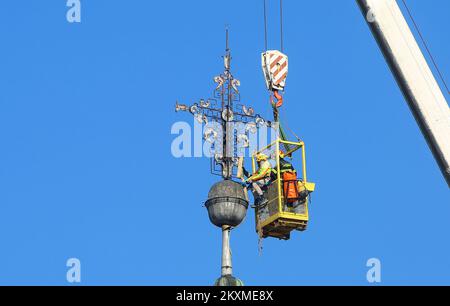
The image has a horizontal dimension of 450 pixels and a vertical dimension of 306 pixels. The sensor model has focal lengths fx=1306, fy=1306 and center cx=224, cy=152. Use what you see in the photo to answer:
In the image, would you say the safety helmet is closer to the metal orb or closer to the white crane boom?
the metal orb

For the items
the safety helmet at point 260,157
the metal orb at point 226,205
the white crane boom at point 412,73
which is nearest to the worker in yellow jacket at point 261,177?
the safety helmet at point 260,157

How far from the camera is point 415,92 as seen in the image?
87.3 feet

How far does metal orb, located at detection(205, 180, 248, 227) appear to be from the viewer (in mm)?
39500

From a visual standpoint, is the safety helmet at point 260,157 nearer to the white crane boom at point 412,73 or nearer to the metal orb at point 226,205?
the metal orb at point 226,205

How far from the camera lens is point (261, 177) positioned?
40.0 metres

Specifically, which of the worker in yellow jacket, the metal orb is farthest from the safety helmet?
the metal orb

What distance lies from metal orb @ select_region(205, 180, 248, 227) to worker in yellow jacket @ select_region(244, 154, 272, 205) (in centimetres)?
43

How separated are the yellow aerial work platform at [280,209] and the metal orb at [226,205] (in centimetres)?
56

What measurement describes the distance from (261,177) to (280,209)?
1.69m

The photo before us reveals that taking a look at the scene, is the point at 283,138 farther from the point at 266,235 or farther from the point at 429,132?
the point at 429,132

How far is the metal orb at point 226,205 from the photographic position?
39500 millimetres

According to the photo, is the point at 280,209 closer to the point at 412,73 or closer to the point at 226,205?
the point at 226,205

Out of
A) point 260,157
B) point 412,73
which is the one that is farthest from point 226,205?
point 412,73
